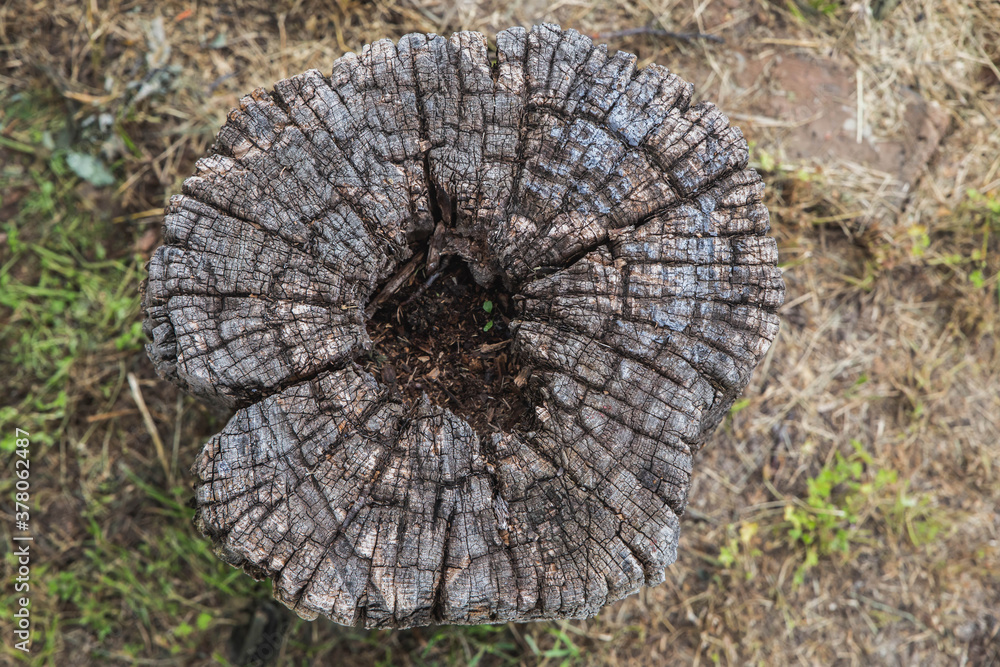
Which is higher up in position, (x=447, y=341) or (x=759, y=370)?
(x=759, y=370)

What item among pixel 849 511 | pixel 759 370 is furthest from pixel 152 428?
pixel 849 511

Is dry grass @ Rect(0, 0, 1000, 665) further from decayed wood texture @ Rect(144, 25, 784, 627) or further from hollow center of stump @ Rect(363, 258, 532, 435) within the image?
hollow center of stump @ Rect(363, 258, 532, 435)

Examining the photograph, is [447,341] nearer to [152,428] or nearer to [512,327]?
A: [512,327]

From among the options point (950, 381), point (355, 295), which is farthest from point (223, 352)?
point (950, 381)

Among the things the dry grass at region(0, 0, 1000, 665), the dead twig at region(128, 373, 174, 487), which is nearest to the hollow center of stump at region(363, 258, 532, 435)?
the dry grass at region(0, 0, 1000, 665)

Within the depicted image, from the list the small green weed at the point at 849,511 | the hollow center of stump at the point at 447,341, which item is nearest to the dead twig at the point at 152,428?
the hollow center of stump at the point at 447,341
